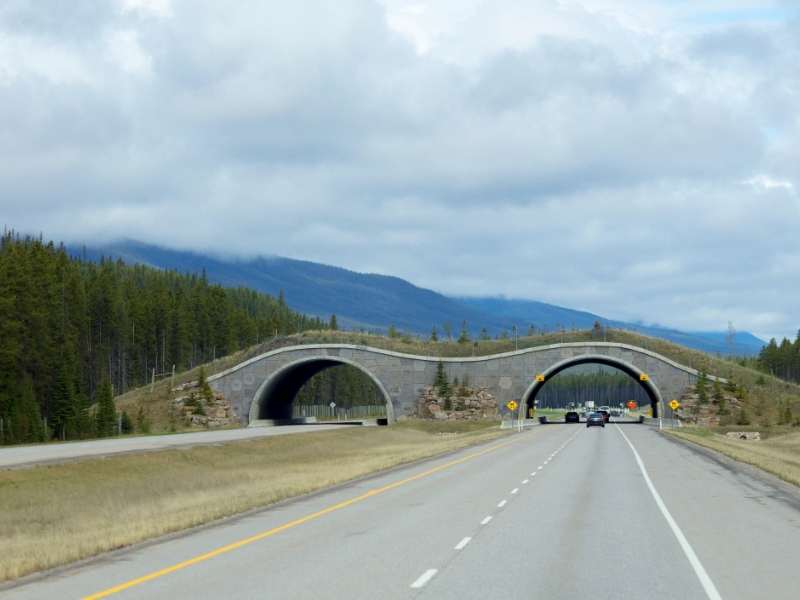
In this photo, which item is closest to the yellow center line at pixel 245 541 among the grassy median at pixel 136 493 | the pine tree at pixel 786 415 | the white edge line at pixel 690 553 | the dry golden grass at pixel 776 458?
the grassy median at pixel 136 493

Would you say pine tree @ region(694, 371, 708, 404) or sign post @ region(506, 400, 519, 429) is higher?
pine tree @ region(694, 371, 708, 404)

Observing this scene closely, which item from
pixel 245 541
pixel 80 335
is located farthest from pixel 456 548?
pixel 80 335

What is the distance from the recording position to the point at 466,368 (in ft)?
347

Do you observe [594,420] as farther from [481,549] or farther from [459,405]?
[481,549]

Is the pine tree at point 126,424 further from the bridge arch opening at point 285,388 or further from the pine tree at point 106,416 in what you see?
the bridge arch opening at point 285,388

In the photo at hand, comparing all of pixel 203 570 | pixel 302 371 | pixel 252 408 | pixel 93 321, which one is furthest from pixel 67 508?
pixel 93 321

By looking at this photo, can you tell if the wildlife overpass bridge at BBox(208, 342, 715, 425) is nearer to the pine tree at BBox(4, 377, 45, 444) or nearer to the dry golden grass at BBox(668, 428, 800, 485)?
the pine tree at BBox(4, 377, 45, 444)

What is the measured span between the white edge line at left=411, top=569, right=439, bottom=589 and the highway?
0.16ft

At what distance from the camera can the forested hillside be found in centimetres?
9531

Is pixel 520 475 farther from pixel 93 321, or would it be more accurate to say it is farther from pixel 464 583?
pixel 93 321

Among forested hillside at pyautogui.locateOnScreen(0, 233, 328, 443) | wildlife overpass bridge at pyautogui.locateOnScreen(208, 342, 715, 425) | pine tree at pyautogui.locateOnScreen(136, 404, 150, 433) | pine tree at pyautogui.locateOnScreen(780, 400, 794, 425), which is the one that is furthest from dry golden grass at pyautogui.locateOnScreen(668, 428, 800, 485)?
forested hillside at pyautogui.locateOnScreen(0, 233, 328, 443)

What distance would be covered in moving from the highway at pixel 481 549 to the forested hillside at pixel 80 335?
6916 centimetres

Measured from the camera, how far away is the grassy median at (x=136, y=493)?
61.6 ft

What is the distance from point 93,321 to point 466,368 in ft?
179
